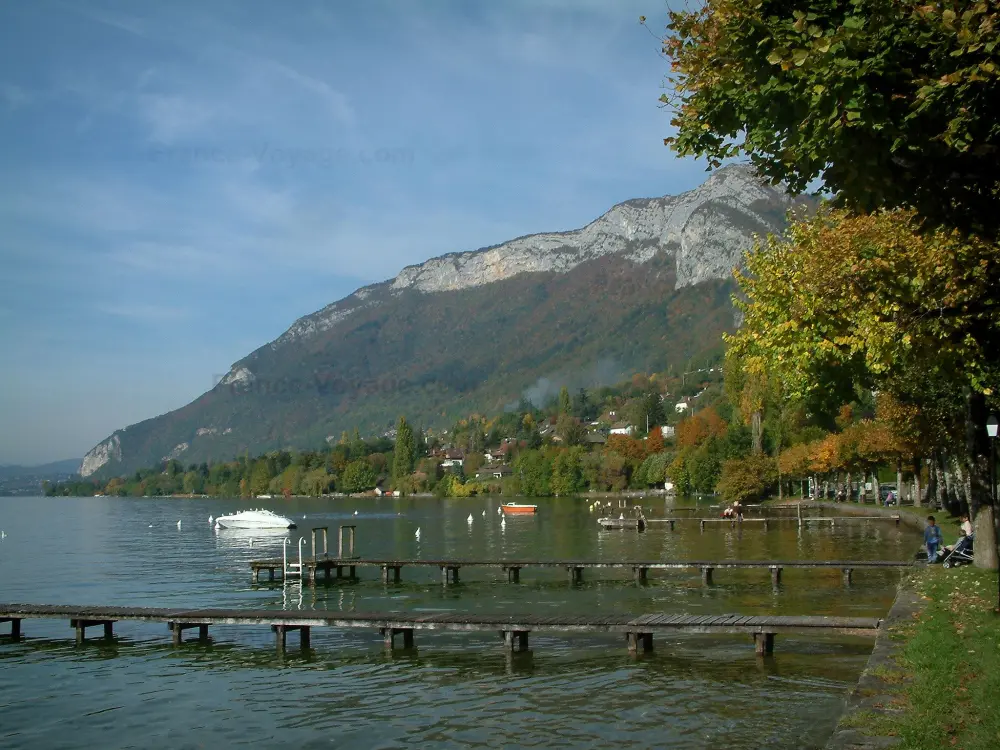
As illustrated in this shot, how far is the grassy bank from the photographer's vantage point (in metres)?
10.9

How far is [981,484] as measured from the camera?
28.0 meters

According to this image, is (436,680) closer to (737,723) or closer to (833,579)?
(737,723)

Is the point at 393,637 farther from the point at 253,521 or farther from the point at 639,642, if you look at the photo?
the point at 253,521

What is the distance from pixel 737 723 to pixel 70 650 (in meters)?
20.8

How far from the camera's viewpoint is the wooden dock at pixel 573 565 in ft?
123

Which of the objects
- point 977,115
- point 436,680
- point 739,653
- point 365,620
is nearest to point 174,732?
point 436,680

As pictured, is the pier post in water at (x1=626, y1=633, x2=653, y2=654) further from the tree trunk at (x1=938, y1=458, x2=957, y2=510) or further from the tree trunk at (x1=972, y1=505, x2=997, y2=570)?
the tree trunk at (x1=938, y1=458, x2=957, y2=510)

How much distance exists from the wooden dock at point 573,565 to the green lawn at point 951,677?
53.9ft

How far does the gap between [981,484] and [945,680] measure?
1698cm

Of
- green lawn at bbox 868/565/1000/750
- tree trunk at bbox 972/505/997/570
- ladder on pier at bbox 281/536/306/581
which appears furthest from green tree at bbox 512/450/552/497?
green lawn at bbox 868/565/1000/750

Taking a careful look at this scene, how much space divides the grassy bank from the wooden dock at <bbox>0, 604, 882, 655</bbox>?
2882 mm

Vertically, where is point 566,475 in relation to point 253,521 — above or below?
above

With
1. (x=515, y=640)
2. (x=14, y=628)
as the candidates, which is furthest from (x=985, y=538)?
(x=14, y=628)

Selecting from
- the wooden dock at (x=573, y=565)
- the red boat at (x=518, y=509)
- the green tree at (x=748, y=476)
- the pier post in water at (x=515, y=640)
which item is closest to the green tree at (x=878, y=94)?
the pier post in water at (x=515, y=640)
